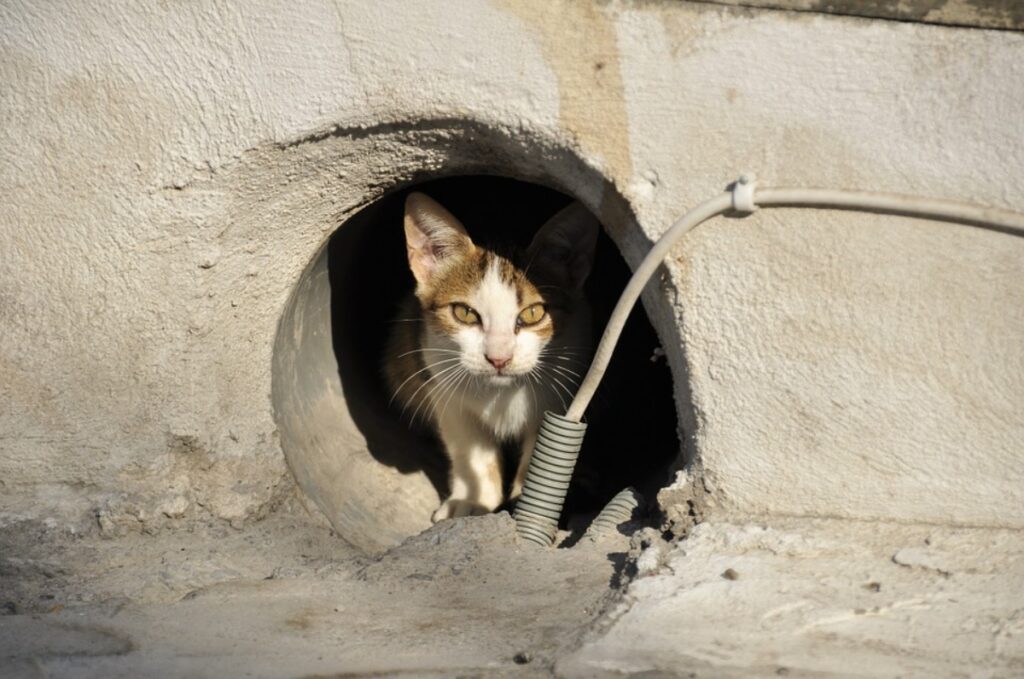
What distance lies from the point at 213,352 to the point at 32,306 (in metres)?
0.49

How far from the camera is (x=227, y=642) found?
7.96 ft

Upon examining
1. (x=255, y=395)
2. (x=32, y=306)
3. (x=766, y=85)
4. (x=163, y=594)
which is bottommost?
(x=163, y=594)

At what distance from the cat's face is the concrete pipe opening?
0.65 ft

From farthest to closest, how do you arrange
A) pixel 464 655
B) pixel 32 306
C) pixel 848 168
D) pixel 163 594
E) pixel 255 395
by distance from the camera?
pixel 255 395
pixel 32 306
pixel 163 594
pixel 848 168
pixel 464 655

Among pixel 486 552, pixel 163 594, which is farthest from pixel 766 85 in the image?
pixel 163 594

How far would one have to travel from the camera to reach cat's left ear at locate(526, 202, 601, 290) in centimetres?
348

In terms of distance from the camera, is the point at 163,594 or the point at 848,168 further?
the point at 163,594

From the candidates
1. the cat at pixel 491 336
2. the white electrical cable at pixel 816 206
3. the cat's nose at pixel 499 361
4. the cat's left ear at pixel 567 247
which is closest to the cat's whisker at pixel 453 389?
the cat at pixel 491 336

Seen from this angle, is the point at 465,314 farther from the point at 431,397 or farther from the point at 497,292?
the point at 431,397

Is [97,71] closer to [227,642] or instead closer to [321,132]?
[321,132]

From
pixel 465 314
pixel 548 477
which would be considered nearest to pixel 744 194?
pixel 548 477

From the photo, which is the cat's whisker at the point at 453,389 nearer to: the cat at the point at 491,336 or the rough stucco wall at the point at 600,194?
the cat at the point at 491,336

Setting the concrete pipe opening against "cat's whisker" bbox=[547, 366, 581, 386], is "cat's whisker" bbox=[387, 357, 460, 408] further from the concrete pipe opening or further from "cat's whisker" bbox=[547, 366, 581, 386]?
"cat's whisker" bbox=[547, 366, 581, 386]

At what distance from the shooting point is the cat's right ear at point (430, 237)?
11.5ft
